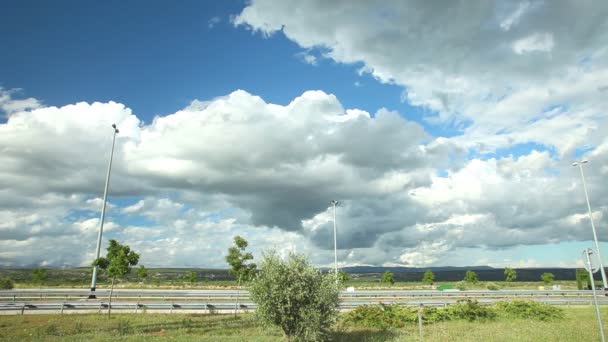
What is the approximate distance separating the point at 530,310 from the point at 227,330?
20173 millimetres

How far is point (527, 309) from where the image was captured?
25500 millimetres

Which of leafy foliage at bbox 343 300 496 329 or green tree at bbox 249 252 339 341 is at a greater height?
green tree at bbox 249 252 339 341

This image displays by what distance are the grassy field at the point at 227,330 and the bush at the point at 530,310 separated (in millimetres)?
799

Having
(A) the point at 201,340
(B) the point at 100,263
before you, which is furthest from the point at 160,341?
(B) the point at 100,263

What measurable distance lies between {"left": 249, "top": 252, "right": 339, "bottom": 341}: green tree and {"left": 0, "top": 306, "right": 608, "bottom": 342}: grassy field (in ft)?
3.18

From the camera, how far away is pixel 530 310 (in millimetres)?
25312

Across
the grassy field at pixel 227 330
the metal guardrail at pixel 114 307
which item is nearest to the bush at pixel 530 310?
the grassy field at pixel 227 330

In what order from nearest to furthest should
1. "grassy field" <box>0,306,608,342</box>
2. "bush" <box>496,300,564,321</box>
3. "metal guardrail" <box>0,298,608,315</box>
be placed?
"grassy field" <box>0,306,608,342</box> < "bush" <box>496,300,564,321</box> < "metal guardrail" <box>0,298,608,315</box>

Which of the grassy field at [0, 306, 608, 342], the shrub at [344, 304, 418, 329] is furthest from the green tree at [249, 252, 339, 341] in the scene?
the shrub at [344, 304, 418, 329]

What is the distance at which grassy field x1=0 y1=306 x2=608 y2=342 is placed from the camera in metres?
18.2

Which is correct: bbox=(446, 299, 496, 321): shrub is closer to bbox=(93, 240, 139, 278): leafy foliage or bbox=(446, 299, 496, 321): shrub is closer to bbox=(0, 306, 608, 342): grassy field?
bbox=(0, 306, 608, 342): grassy field

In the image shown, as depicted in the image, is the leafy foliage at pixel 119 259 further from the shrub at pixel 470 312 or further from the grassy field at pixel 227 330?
the shrub at pixel 470 312

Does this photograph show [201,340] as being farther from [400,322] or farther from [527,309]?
[527,309]

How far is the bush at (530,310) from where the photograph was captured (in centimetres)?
2472
